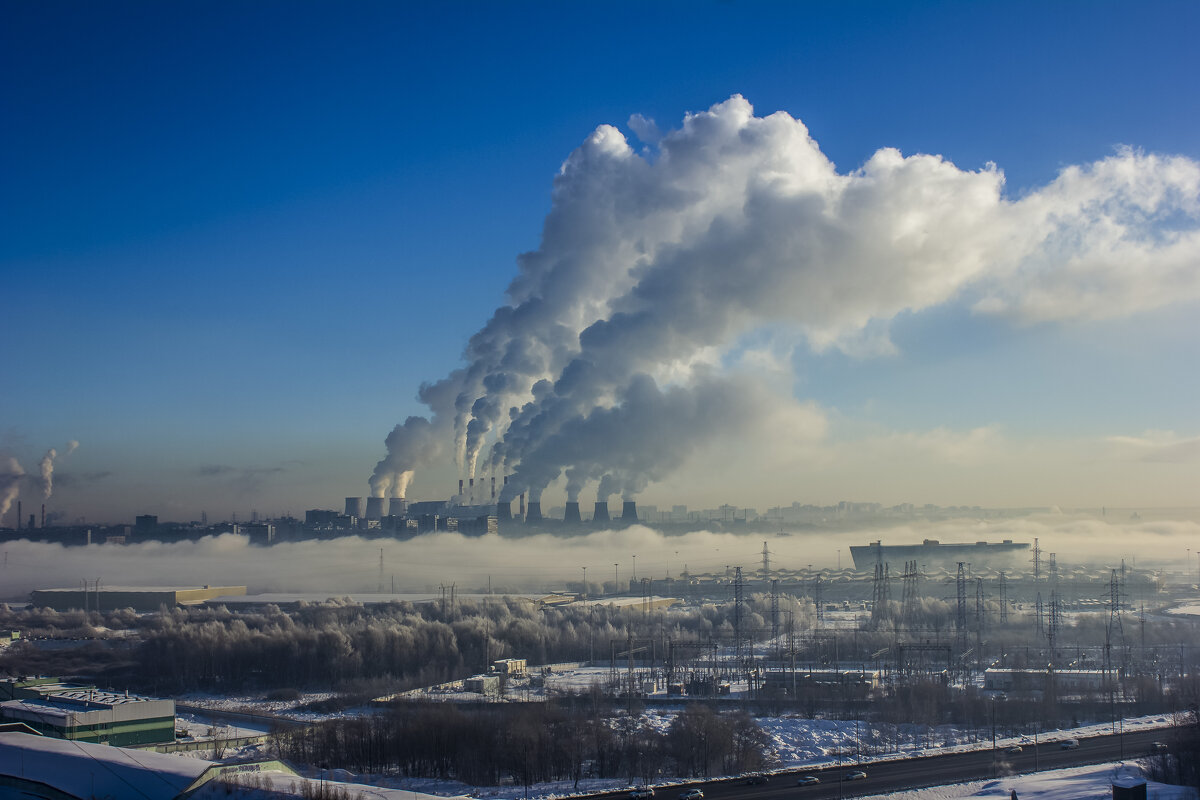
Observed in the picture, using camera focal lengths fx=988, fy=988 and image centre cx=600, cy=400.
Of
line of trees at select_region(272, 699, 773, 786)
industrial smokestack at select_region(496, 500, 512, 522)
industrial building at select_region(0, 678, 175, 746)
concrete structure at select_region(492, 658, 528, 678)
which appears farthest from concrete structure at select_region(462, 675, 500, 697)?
industrial smokestack at select_region(496, 500, 512, 522)

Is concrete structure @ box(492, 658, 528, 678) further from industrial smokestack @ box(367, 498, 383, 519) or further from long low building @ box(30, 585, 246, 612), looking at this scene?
industrial smokestack @ box(367, 498, 383, 519)

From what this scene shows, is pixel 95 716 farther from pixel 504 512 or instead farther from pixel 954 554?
pixel 954 554

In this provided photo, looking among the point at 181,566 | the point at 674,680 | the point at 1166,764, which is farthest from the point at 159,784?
the point at 181,566

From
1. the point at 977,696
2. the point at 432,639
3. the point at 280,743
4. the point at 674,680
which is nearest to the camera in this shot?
the point at 280,743

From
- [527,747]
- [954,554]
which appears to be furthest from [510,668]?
[954,554]

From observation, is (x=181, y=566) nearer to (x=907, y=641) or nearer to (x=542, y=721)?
(x=907, y=641)
